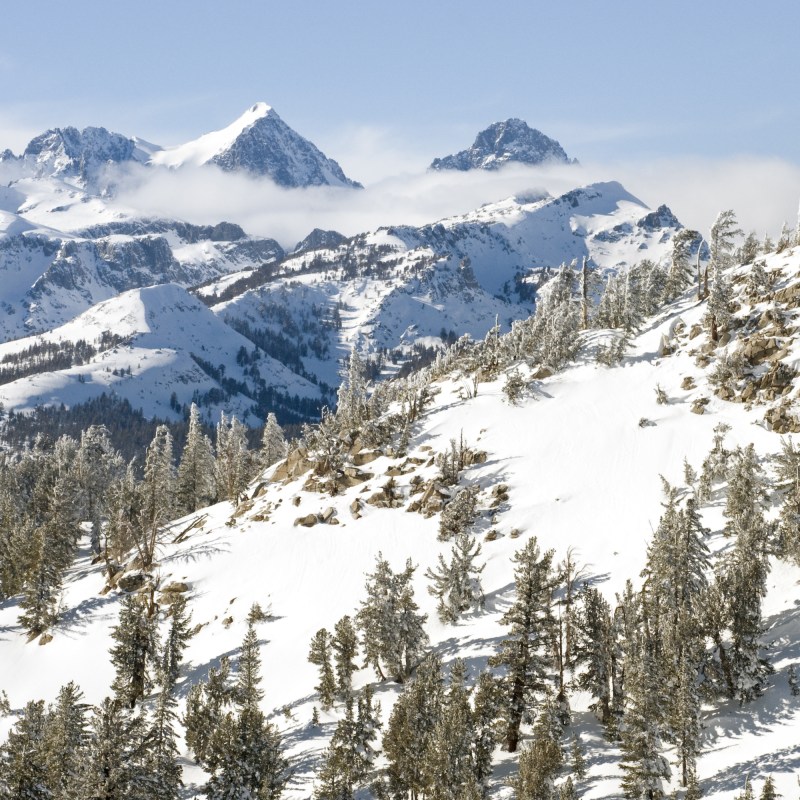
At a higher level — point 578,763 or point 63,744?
point 63,744

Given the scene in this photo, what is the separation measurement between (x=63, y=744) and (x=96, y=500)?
241 feet

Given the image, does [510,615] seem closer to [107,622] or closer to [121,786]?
[121,786]

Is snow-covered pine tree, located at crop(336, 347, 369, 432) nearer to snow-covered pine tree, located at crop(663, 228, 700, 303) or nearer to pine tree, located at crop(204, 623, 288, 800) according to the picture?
snow-covered pine tree, located at crop(663, 228, 700, 303)

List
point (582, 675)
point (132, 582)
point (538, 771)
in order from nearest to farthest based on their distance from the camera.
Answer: point (538, 771)
point (582, 675)
point (132, 582)

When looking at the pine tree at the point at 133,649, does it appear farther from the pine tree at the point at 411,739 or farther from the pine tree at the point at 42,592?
the pine tree at the point at 411,739

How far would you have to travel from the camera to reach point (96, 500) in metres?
105

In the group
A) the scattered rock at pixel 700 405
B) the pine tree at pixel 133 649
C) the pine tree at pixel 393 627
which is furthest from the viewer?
the scattered rock at pixel 700 405

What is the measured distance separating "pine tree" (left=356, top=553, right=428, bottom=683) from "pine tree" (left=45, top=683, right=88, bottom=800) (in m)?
18.8

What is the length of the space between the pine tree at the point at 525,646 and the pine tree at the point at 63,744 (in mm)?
22685

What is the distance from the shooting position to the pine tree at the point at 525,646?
3756cm

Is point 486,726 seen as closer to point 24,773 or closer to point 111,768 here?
point 111,768

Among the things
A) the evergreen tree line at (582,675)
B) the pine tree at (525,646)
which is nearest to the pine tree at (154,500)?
the evergreen tree line at (582,675)

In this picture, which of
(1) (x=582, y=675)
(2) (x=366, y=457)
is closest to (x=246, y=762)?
(1) (x=582, y=675)

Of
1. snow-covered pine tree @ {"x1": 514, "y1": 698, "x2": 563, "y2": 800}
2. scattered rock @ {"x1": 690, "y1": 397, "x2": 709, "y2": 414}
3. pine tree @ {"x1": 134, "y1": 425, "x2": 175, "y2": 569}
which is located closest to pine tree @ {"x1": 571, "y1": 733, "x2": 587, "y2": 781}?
snow-covered pine tree @ {"x1": 514, "y1": 698, "x2": 563, "y2": 800}
